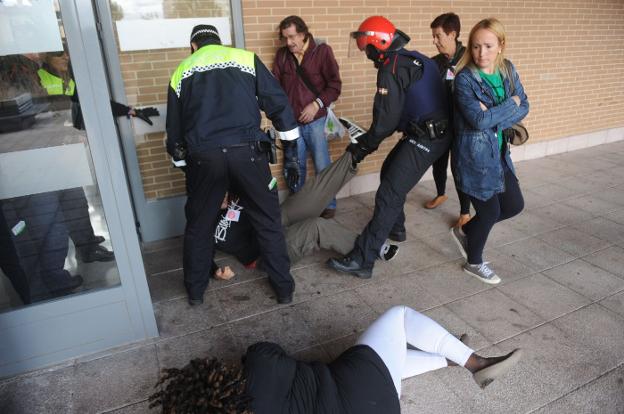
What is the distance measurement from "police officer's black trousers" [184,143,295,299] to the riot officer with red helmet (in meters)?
0.63

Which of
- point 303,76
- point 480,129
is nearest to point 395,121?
point 480,129

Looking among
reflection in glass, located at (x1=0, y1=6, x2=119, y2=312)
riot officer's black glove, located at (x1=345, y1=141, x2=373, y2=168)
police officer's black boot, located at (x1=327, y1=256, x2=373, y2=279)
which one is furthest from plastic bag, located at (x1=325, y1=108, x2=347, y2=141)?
reflection in glass, located at (x1=0, y1=6, x2=119, y2=312)

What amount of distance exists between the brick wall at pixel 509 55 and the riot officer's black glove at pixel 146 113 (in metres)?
0.09

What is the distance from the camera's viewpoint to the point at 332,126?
14.7ft

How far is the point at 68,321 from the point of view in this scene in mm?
2625

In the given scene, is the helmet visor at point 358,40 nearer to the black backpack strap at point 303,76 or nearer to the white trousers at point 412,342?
the black backpack strap at point 303,76

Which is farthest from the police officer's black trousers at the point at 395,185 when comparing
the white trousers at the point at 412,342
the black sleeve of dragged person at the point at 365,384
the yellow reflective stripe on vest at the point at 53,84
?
the yellow reflective stripe on vest at the point at 53,84

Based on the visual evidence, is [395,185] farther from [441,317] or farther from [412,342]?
[412,342]

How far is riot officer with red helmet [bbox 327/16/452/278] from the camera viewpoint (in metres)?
3.08

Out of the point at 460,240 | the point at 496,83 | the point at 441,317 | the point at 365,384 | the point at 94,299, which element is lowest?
the point at 441,317

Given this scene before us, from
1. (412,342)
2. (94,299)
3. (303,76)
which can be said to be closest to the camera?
(412,342)

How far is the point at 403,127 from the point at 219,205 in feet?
4.75

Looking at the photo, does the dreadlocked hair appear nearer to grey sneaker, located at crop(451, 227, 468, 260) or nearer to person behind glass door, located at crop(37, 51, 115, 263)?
person behind glass door, located at crop(37, 51, 115, 263)

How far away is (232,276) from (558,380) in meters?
2.25
